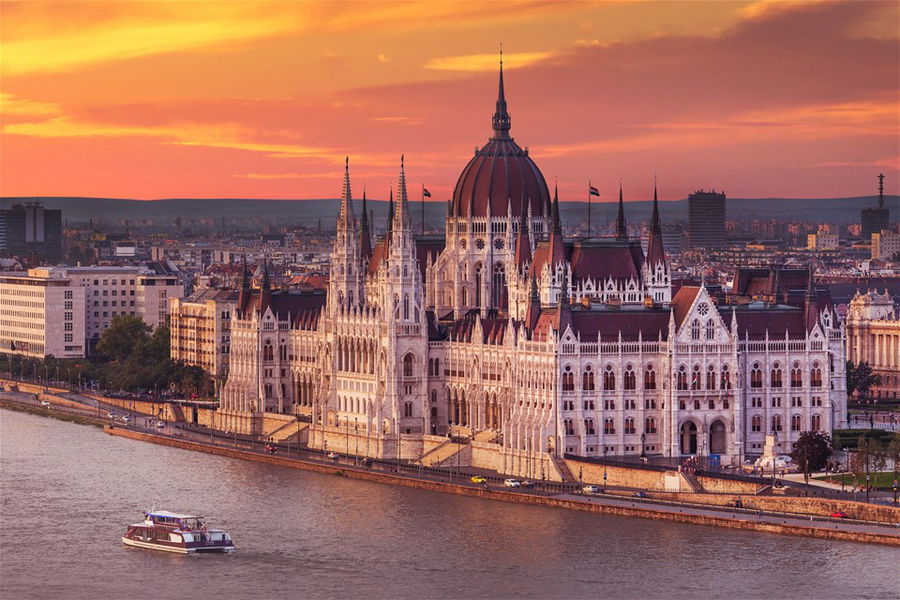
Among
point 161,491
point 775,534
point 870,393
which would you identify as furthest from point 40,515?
point 870,393

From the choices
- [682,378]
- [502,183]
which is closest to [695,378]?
[682,378]

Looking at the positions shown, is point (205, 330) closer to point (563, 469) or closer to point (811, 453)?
point (563, 469)

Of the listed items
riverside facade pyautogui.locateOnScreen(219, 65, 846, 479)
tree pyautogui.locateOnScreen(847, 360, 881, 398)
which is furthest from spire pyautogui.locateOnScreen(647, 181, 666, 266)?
tree pyautogui.locateOnScreen(847, 360, 881, 398)

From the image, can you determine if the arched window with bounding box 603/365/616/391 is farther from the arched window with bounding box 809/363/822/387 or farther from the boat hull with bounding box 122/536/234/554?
the boat hull with bounding box 122/536/234/554

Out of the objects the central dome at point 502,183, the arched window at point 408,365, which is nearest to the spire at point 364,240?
the central dome at point 502,183

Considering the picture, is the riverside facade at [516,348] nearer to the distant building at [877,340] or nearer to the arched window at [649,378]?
the arched window at [649,378]
